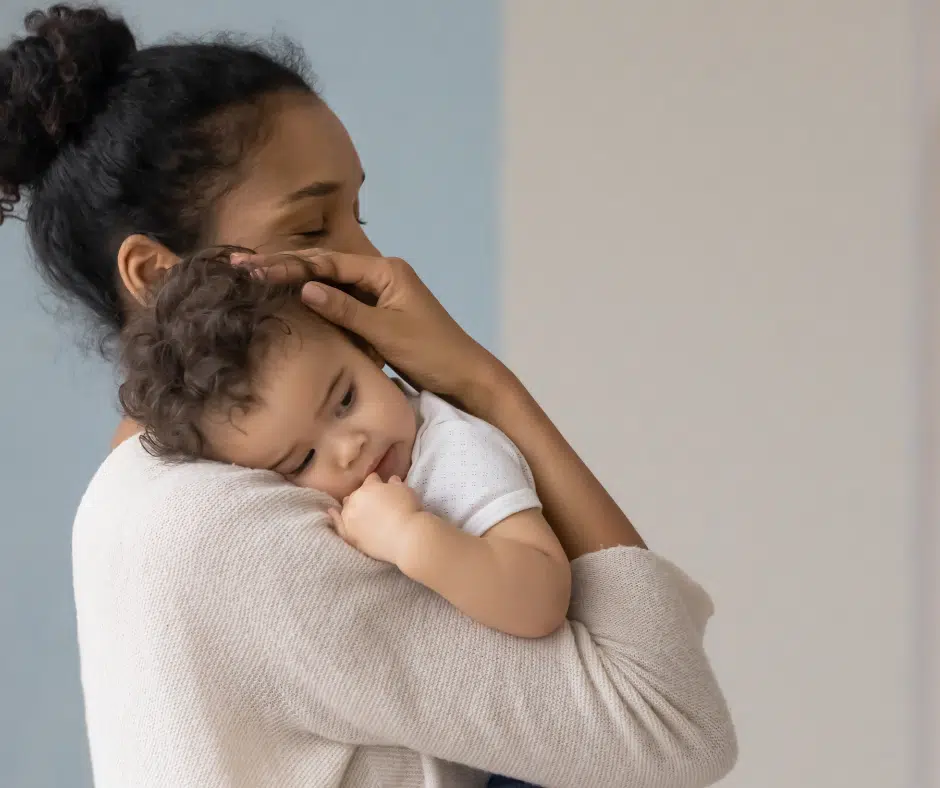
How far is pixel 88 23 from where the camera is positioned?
1000mm

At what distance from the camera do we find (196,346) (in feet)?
2.63

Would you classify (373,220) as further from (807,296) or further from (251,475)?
(251,475)

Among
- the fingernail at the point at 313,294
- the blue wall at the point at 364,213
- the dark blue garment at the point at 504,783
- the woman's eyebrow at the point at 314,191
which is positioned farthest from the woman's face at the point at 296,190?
the blue wall at the point at 364,213

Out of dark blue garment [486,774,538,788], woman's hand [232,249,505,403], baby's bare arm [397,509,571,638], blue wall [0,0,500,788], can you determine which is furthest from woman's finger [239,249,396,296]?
blue wall [0,0,500,788]

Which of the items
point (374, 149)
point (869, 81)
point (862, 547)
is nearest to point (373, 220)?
point (374, 149)

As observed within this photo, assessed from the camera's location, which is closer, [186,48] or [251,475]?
[251,475]

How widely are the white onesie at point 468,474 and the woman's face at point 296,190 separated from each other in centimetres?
19

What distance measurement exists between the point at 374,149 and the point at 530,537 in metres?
1.62

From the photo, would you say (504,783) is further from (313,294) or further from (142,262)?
(142,262)

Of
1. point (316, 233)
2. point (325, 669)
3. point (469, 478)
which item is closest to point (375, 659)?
point (325, 669)

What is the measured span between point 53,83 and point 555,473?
522mm

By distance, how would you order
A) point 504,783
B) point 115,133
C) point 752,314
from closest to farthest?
1. point 504,783
2. point 115,133
3. point 752,314

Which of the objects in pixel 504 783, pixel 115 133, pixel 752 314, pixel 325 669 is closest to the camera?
pixel 325 669

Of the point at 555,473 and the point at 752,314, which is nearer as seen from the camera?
the point at 555,473
